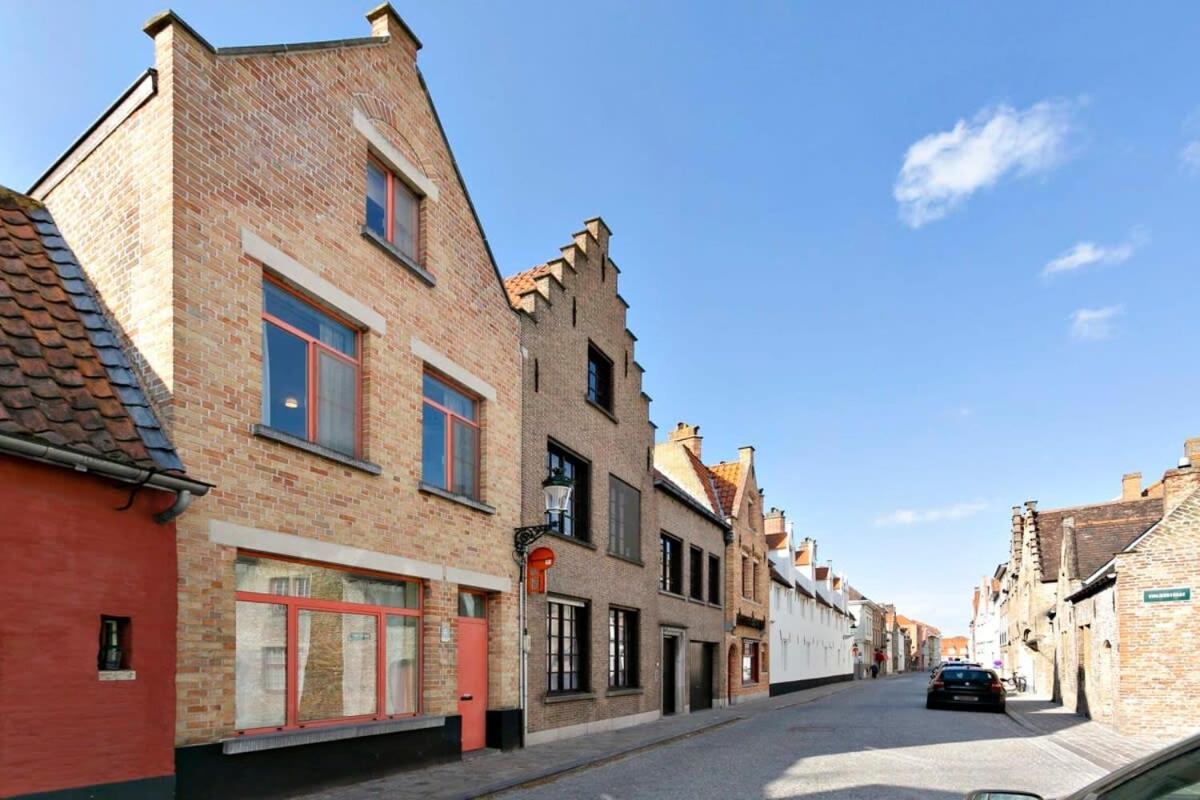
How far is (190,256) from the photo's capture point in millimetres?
8078

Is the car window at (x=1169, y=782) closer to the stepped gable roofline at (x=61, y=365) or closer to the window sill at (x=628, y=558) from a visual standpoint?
the stepped gable roofline at (x=61, y=365)

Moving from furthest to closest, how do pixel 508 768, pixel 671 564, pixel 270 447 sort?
1. pixel 671 564
2. pixel 508 768
3. pixel 270 447

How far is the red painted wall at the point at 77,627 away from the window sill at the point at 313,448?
1.39 m

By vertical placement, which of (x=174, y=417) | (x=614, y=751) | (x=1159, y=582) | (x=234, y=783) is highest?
(x=174, y=417)

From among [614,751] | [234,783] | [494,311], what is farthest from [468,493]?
[234,783]

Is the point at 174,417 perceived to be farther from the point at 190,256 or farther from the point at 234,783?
the point at 234,783

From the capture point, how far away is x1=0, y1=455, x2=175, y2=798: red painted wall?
6.12 m

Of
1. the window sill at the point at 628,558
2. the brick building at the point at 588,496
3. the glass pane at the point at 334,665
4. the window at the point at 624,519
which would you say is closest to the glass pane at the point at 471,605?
the brick building at the point at 588,496

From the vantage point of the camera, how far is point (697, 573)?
25.1 meters

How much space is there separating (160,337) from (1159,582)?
17.4 meters

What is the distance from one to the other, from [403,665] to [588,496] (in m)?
6.89

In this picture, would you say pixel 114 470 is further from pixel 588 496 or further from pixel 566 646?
pixel 588 496

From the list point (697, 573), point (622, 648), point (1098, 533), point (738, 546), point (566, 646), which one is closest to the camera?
point (566, 646)

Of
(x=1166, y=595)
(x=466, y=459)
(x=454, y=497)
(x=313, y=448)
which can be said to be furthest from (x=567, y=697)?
(x=1166, y=595)
